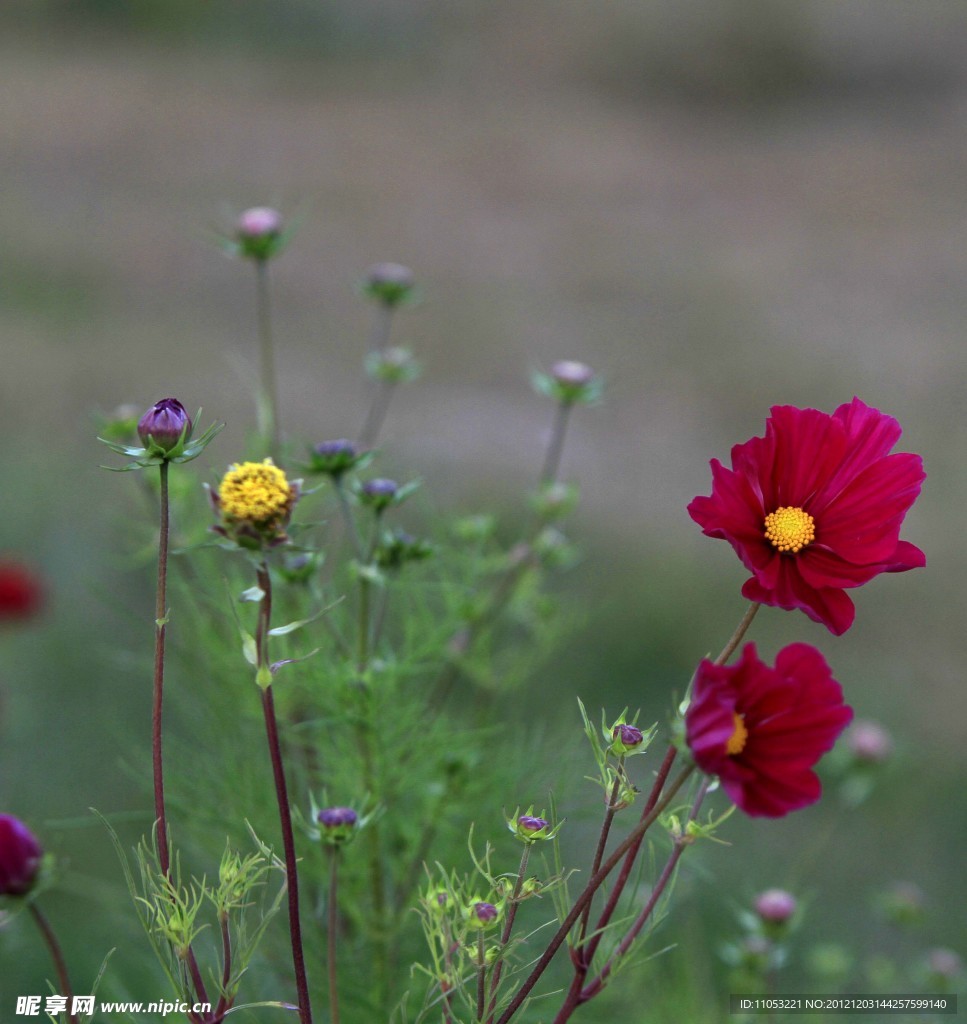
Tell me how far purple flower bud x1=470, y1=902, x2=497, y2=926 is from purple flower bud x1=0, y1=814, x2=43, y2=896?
0.10m

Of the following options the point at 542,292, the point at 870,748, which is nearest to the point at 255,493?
the point at 870,748

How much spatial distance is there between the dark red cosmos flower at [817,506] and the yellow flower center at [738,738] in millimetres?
25

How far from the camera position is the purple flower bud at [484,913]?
23cm

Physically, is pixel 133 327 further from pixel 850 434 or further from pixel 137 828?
pixel 850 434

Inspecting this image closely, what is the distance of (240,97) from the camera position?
2770 mm

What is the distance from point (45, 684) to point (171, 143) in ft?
6.18

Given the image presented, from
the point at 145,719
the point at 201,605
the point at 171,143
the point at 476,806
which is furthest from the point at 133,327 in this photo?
the point at 476,806

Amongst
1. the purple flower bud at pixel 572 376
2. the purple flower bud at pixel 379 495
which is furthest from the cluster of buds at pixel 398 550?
the purple flower bud at pixel 572 376

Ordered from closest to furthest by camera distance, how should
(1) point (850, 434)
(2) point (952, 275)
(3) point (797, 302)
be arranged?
(1) point (850, 434) → (3) point (797, 302) → (2) point (952, 275)

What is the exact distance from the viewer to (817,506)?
254 millimetres

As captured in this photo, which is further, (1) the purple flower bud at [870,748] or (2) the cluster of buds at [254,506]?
(1) the purple flower bud at [870,748]

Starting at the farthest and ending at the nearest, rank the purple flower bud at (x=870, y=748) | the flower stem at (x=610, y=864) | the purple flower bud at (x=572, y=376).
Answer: the purple flower bud at (x=870, y=748), the purple flower bud at (x=572, y=376), the flower stem at (x=610, y=864)

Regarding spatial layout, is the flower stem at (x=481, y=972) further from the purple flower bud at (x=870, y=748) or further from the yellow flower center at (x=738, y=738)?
the purple flower bud at (x=870, y=748)

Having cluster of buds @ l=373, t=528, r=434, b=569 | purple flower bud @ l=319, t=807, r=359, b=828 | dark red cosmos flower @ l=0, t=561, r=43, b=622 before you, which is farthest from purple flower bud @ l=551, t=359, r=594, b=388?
dark red cosmos flower @ l=0, t=561, r=43, b=622
